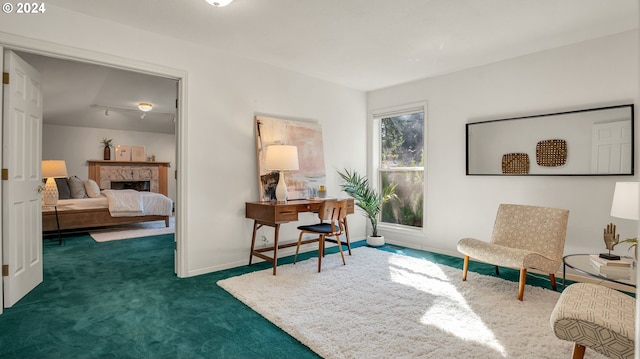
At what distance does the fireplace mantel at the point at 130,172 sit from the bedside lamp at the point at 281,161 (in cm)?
658

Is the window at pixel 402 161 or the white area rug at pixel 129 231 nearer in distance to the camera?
the window at pixel 402 161

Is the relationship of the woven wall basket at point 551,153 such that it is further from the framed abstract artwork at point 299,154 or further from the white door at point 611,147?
the framed abstract artwork at point 299,154

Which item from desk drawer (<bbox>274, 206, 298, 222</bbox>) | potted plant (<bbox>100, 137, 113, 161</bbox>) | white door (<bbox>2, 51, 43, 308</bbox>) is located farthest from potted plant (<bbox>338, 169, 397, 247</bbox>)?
potted plant (<bbox>100, 137, 113, 161</bbox>)

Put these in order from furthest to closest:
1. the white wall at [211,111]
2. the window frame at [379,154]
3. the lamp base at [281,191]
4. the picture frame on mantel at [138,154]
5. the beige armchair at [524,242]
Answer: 1. the picture frame on mantel at [138,154]
2. the window frame at [379,154]
3. the lamp base at [281,191]
4. the white wall at [211,111]
5. the beige armchair at [524,242]

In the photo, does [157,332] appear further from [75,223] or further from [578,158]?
[75,223]

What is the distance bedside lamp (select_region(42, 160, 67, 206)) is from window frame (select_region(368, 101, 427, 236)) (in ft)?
15.4

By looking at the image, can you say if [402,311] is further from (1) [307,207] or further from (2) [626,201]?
(2) [626,201]

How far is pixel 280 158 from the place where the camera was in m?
3.83

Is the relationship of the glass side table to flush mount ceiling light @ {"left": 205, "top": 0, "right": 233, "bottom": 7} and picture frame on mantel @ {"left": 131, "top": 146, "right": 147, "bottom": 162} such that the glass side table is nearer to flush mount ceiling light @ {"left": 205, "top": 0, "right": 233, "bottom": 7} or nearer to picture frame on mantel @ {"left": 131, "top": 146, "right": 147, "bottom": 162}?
flush mount ceiling light @ {"left": 205, "top": 0, "right": 233, "bottom": 7}

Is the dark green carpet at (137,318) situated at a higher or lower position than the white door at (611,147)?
lower

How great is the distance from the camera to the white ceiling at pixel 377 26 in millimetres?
2715

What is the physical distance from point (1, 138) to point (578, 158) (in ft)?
16.7

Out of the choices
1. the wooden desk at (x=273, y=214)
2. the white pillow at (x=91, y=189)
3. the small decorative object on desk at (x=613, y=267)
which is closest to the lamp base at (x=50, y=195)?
the white pillow at (x=91, y=189)

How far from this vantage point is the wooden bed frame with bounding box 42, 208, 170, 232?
5422 mm
